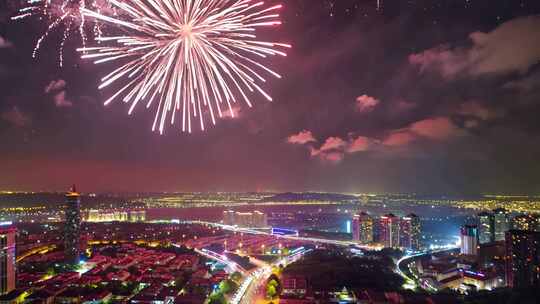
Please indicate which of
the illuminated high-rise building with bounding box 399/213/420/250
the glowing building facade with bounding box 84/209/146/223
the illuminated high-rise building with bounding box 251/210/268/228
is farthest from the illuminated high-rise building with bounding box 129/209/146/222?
the illuminated high-rise building with bounding box 399/213/420/250

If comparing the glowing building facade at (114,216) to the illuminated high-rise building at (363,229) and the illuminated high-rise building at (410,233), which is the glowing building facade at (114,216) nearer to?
the illuminated high-rise building at (363,229)

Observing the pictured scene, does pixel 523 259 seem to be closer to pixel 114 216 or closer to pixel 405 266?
pixel 405 266

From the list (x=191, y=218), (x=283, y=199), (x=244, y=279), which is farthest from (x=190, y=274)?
(x=283, y=199)

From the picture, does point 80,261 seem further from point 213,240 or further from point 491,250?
point 491,250

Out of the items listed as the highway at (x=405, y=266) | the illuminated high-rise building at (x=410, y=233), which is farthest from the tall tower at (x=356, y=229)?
the highway at (x=405, y=266)

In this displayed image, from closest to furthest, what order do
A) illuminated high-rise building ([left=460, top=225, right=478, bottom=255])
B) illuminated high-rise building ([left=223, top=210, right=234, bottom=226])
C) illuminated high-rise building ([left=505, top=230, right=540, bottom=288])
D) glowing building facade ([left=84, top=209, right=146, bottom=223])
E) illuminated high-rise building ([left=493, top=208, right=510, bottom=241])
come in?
illuminated high-rise building ([left=505, top=230, right=540, bottom=288]) < illuminated high-rise building ([left=460, top=225, right=478, bottom=255]) < illuminated high-rise building ([left=493, top=208, right=510, bottom=241]) < illuminated high-rise building ([left=223, top=210, right=234, bottom=226]) < glowing building facade ([left=84, top=209, right=146, bottom=223])

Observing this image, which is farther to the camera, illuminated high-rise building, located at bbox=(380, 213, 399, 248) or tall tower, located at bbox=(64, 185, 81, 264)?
illuminated high-rise building, located at bbox=(380, 213, 399, 248)

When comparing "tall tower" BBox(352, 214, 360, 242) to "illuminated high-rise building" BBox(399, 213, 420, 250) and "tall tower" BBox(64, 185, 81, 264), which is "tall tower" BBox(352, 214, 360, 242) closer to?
"illuminated high-rise building" BBox(399, 213, 420, 250)
